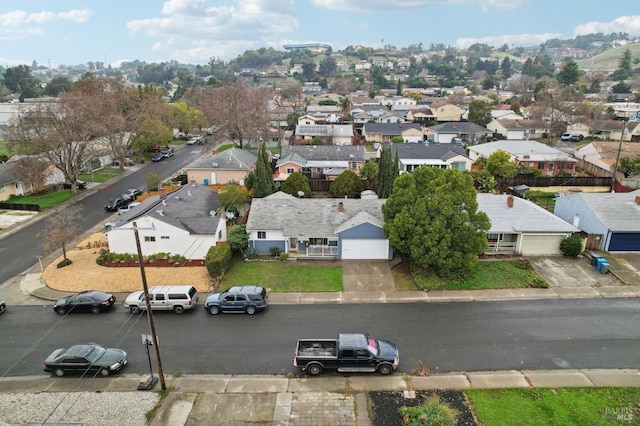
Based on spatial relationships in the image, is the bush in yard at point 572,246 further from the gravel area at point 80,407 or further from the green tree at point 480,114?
the green tree at point 480,114

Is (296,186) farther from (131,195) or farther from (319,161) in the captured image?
(131,195)

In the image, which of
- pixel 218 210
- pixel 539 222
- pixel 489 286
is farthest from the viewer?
pixel 218 210

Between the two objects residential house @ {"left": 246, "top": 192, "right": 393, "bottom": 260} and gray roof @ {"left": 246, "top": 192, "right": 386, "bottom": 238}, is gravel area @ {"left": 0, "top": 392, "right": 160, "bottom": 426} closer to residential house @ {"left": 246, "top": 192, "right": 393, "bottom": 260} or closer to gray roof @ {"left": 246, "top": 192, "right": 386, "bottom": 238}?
residential house @ {"left": 246, "top": 192, "right": 393, "bottom": 260}

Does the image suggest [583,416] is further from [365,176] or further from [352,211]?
[365,176]

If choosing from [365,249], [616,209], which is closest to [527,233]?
[616,209]

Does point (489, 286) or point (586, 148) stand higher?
point (586, 148)

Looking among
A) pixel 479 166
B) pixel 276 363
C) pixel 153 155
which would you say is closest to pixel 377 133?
pixel 479 166
